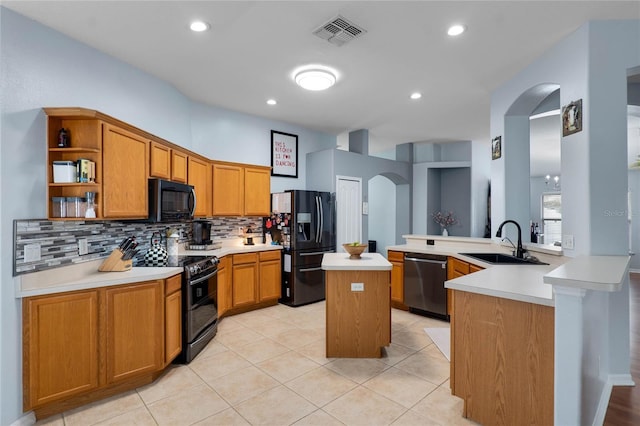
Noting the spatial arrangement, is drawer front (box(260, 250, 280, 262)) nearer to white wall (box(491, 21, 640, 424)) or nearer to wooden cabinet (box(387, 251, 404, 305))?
wooden cabinet (box(387, 251, 404, 305))

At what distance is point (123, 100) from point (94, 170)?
3.43 ft

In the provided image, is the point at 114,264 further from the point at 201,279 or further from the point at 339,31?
the point at 339,31

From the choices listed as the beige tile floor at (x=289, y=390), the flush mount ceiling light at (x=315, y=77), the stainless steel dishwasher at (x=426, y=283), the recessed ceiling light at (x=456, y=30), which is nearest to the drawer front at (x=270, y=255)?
the beige tile floor at (x=289, y=390)

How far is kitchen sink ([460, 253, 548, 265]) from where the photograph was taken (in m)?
2.84

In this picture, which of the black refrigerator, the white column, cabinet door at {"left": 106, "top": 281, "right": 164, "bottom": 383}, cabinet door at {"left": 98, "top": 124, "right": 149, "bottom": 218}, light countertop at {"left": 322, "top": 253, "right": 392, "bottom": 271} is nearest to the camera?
the white column

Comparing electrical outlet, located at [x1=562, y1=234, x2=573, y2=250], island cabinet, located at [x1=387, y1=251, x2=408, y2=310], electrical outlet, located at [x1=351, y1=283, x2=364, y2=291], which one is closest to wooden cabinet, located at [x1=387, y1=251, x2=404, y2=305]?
island cabinet, located at [x1=387, y1=251, x2=408, y2=310]

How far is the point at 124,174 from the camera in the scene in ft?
8.66

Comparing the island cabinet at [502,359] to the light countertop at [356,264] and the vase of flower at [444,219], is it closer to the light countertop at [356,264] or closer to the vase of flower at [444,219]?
the light countertop at [356,264]

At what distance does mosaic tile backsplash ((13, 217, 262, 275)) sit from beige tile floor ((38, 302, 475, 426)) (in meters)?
1.09

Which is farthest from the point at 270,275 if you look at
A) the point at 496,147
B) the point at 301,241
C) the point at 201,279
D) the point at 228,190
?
the point at 496,147

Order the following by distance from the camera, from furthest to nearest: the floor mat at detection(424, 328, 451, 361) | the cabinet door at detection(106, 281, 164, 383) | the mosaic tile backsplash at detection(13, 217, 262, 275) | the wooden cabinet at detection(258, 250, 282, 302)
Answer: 1. the wooden cabinet at detection(258, 250, 282, 302)
2. the floor mat at detection(424, 328, 451, 361)
3. the cabinet door at detection(106, 281, 164, 383)
4. the mosaic tile backsplash at detection(13, 217, 262, 275)

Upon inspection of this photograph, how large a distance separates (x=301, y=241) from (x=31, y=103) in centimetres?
317

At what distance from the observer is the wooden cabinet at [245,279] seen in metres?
4.10

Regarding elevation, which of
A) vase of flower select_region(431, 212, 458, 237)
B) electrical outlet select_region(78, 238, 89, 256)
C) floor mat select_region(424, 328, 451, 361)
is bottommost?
floor mat select_region(424, 328, 451, 361)
